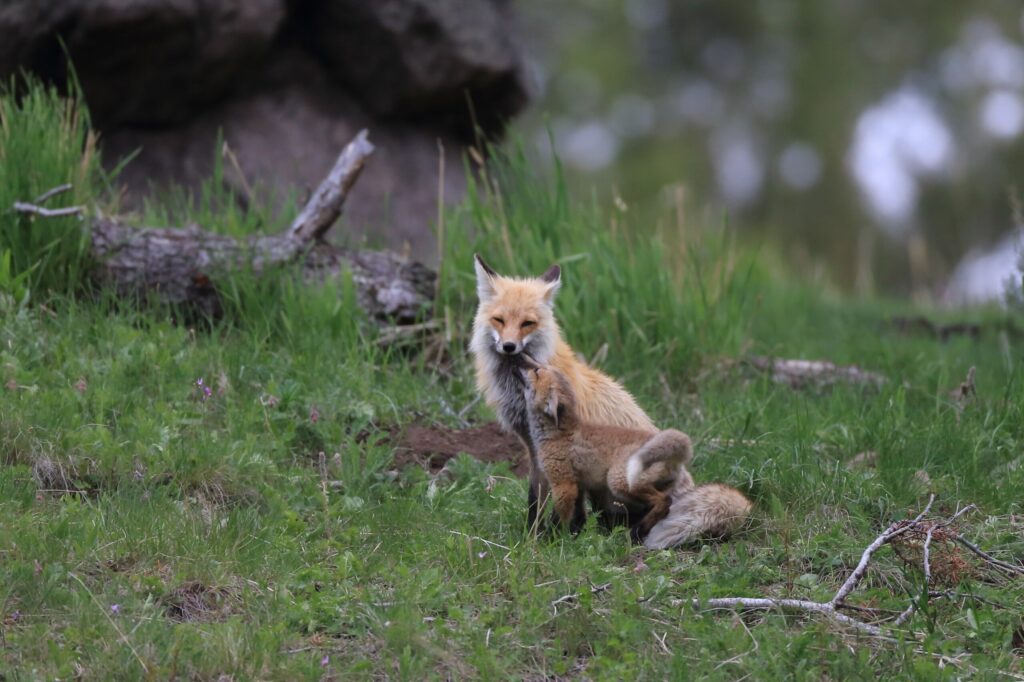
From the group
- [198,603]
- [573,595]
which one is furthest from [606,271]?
[198,603]

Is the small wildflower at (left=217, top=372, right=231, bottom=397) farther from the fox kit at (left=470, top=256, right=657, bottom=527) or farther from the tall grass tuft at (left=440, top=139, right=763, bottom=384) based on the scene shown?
the tall grass tuft at (left=440, top=139, right=763, bottom=384)

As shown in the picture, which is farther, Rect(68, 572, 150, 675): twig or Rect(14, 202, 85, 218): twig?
Rect(14, 202, 85, 218): twig

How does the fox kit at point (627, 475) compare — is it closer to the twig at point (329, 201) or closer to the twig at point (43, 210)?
the twig at point (329, 201)

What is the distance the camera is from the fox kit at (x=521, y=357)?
589cm

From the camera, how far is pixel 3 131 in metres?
7.48

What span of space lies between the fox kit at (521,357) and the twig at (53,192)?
9.41 ft

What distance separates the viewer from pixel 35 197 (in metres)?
7.31

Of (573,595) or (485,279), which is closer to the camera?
(573,595)

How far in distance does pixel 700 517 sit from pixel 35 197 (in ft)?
16.1

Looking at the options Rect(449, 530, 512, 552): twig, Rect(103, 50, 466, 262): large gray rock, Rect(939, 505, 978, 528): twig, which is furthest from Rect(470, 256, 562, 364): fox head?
Rect(103, 50, 466, 262): large gray rock

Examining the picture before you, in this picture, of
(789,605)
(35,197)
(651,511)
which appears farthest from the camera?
(35,197)

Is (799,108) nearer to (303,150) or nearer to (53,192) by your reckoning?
(303,150)

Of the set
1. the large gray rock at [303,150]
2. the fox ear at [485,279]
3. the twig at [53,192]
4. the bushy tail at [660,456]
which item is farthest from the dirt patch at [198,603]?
the large gray rock at [303,150]

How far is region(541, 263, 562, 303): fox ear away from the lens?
6.38 meters
